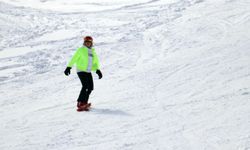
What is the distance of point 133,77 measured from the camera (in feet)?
A: 38.4

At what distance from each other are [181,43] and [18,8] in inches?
394

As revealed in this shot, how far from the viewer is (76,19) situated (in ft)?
62.2

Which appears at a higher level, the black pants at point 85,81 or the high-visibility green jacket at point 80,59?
the high-visibility green jacket at point 80,59

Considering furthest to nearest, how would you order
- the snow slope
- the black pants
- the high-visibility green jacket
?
the black pants, the high-visibility green jacket, the snow slope

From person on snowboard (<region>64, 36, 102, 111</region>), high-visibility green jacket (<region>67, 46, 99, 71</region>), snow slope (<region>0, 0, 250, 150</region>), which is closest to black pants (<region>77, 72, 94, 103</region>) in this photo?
person on snowboard (<region>64, 36, 102, 111</region>)

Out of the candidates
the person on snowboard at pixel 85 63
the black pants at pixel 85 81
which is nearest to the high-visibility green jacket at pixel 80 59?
the person on snowboard at pixel 85 63

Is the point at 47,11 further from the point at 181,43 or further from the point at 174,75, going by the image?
the point at 174,75

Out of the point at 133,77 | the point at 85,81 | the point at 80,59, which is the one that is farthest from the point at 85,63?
the point at 133,77

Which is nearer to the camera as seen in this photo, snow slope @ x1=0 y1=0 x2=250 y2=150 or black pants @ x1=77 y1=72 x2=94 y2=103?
snow slope @ x1=0 y1=0 x2=250 y2=150

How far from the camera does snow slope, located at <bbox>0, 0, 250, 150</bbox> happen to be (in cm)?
777

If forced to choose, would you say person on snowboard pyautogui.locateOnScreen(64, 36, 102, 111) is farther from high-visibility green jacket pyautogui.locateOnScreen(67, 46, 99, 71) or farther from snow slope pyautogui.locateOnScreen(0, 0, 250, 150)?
snow slope pyautogui.locateOnScreen(0, 0, 250, 150)

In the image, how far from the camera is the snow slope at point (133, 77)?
7773 millimetres

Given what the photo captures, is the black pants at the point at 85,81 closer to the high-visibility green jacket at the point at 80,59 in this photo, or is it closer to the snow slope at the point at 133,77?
the high-visibility green jacket at the point at 80,59

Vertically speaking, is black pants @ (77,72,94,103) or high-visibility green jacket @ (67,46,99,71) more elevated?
high-visibility green jacket @ (67,46,99,71)
